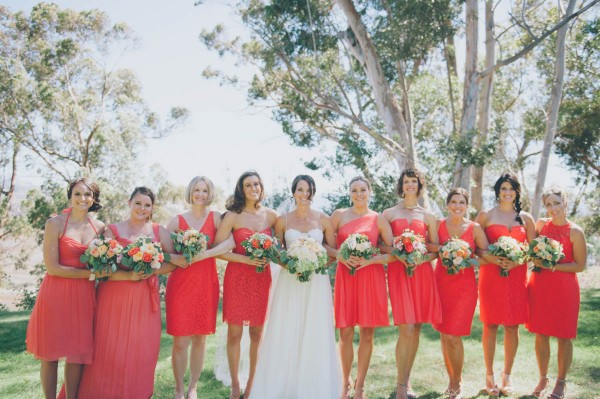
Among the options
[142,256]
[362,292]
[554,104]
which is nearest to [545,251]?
[362,292]

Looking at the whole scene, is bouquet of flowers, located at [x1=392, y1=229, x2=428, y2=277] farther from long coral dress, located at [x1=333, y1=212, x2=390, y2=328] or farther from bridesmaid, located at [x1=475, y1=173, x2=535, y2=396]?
bridesmaid, located at [x1=475, y1=173, x2=535, y2=396]

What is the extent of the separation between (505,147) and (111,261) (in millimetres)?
22709

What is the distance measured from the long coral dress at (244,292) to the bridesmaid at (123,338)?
0.76 meters

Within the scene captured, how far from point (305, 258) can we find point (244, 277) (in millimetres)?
798

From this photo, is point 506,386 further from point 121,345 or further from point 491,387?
point 121,345

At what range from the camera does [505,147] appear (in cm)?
2316

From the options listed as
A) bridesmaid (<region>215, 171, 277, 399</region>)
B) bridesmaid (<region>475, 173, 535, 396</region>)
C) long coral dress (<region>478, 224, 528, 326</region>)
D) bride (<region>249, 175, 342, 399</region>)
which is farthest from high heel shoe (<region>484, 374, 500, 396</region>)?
bridesmaid (<region>215, 171, 277, 399</region>)

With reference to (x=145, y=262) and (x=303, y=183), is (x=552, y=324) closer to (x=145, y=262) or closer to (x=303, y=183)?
(x=303, y=183)

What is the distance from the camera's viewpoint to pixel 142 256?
14.1 ft

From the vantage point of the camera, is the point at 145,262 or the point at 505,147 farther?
the point at 505,147

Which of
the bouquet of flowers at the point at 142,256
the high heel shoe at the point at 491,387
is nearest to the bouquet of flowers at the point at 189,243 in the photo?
the bouquet of flowers at the point at 142,256

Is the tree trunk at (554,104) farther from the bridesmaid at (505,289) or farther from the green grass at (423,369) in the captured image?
the bridesmaid at (505,289)

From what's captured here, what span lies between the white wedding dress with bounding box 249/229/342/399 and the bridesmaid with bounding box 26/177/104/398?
1.81 meters

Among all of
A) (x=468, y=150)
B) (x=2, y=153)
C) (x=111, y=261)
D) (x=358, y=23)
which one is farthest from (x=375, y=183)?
(x=2, y=153)
